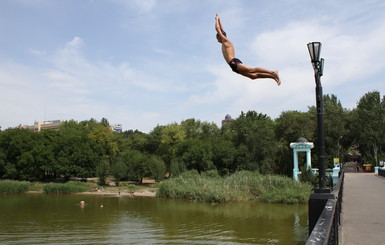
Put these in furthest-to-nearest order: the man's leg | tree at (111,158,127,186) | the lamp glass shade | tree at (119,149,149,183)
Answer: tree at (119,149,149,183), tree at (111,158,127,186), the lamp glass shade, the man's leg

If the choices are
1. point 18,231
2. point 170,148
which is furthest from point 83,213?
point 170,148

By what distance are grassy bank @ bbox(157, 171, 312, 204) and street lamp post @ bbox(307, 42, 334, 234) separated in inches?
770

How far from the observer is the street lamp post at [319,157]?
5.85 meters

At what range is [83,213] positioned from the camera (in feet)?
75.3

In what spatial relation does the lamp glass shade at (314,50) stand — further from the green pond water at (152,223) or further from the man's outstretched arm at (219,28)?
the green pond water at (152,223)

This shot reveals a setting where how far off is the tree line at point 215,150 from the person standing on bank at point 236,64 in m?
32.4

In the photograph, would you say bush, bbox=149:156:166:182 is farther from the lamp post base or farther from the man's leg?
the man's leg

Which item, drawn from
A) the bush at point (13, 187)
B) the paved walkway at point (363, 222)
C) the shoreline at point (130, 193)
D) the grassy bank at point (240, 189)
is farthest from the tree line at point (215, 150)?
the paved walkway at point (363, 222)

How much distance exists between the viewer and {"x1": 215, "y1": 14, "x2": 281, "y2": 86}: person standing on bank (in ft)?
16.4

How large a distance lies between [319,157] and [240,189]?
2244 centimetres

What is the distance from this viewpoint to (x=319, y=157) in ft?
20.7

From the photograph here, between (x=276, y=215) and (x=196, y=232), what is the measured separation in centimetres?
662

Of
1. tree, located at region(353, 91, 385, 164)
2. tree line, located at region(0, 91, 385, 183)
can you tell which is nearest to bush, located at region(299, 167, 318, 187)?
tree line, located at region(0, 91, 385, 183)

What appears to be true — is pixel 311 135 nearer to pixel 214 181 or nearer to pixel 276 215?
pixel 214 181
